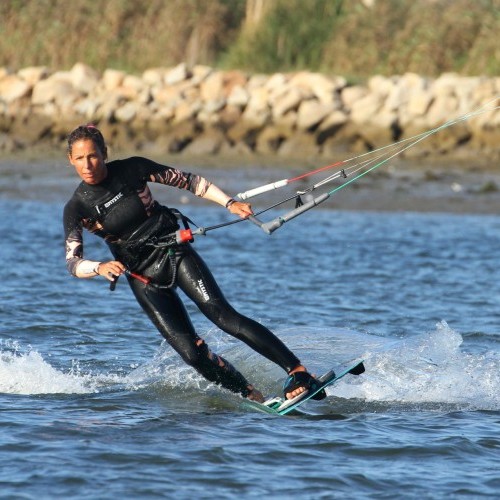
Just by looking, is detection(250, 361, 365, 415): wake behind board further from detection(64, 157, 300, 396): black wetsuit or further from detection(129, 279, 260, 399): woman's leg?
detection(129, 279, 260, 399): woman's leg

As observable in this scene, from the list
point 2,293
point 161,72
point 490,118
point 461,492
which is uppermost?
point 161,72

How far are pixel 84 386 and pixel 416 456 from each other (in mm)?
2531

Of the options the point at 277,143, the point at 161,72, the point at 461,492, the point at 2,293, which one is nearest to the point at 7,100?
the point at 161,72

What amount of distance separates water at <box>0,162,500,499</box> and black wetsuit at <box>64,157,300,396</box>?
0.49 metres

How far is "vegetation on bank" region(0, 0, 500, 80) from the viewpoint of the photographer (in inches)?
1102

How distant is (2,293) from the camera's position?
11727 millimetres

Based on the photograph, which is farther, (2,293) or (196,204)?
(196,204)

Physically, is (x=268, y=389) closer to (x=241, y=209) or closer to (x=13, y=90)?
(x=241, y=209)

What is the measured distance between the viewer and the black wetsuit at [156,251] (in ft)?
23.2

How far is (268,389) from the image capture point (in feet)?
27.0

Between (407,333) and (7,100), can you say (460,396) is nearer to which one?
(407,333)

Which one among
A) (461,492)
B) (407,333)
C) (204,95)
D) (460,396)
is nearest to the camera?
(461,492)

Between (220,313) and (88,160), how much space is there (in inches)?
46.3

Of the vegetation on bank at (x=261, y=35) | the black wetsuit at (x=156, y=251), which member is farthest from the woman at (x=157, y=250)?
the vegetation on bank at (x=261, y=35)
